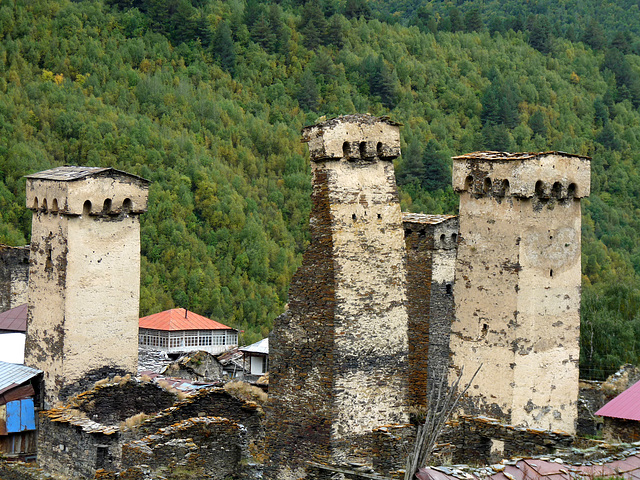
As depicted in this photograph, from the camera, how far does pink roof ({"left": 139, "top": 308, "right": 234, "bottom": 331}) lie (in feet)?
146

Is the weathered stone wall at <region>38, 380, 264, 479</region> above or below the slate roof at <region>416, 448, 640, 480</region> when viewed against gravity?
below

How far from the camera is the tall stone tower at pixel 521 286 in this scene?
75.8ft

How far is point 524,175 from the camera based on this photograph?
2322cm

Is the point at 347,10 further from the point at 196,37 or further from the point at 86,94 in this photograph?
the point at 86,94

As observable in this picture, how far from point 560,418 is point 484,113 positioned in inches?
2589

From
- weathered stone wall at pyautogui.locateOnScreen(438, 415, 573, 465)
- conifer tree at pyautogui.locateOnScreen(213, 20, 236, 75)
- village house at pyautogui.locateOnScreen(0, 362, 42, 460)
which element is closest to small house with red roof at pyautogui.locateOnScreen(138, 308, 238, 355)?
village house at pyautogui.locateOnScreen(0, 362, 42, 460)

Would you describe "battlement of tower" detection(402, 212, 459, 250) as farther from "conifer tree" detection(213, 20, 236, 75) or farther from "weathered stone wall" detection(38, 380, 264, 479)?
"conifer tree" detection(213, 20, 236, 75)

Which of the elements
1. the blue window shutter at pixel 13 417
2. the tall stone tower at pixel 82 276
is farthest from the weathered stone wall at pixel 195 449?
the blue window shutter at pixel 13 417

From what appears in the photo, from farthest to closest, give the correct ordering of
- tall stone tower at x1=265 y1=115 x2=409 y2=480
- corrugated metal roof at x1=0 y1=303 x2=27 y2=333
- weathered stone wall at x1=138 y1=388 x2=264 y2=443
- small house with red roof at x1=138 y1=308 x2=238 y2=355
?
1. small house with red roof at x1=138 y1=308 x2=238 y2=355
2. corrugated metal roof at x1=0 y1=303 x2=27 y2=333
3. weathered stone wall at x1=138 y1=388 x2=264 y2=443
4. tall stone tower at x1=265 y1=115 x2=409 y2=480

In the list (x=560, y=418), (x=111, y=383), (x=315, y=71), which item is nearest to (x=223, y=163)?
(x=315, y=71)

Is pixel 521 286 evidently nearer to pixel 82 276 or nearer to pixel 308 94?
pixel 82 276

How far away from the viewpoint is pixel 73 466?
84.2ft

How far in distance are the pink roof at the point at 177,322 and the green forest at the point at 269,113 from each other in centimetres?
897

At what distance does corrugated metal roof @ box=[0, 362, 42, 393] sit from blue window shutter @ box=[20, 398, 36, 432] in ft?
1.50
